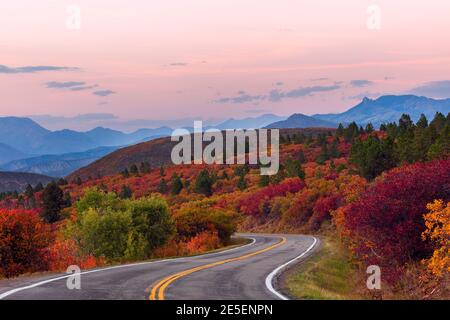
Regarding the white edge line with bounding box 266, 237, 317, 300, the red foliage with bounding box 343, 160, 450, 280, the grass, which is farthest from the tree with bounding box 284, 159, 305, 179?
the red foliage with bounding box 343, 160, 450, 280

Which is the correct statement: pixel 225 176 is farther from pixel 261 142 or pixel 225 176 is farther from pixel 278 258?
pixel 261 142

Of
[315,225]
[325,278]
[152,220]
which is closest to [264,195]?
[315,225]

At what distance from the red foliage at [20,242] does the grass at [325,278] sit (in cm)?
1006

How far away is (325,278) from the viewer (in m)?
21.2

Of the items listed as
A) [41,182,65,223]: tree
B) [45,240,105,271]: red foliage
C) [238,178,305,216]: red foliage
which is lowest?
[41,182,65,223]: tree

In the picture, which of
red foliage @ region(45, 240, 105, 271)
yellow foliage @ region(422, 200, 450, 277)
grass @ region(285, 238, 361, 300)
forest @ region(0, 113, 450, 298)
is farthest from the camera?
red foliage @ region(45, 240, 105, 271)

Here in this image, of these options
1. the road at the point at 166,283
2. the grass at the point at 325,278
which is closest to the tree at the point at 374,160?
the grass at the point at 325,278

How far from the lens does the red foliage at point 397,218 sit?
2081 cm

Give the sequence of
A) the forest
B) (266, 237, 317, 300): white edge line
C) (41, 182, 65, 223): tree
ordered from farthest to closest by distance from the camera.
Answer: (41, 182, 65, 223): tree < the forest < (266, 237, 317, 300): white edge line

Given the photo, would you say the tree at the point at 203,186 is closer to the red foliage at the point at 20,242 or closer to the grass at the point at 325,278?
the grass at the point at 325,278

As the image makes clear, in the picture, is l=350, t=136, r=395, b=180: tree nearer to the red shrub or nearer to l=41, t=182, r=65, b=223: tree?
the red shrub

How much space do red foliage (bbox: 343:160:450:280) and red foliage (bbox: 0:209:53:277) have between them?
12.2m

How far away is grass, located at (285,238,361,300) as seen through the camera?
50.4ft
